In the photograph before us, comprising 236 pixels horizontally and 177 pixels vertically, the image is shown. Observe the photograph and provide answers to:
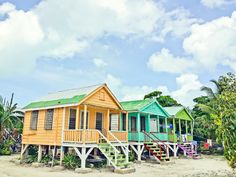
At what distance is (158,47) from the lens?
21.0 metres

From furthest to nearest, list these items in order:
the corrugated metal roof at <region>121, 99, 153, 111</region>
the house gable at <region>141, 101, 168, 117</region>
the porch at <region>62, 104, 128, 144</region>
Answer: the house gable at <region>141, 101, 168, 117</region> < the corrugated metal roof at <region>121, 99, 153, 111</region> < the porch at <region>62, 104, 128, 144</region>

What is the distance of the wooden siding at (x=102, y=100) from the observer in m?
16.9

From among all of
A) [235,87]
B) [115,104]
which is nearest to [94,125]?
[115,104]

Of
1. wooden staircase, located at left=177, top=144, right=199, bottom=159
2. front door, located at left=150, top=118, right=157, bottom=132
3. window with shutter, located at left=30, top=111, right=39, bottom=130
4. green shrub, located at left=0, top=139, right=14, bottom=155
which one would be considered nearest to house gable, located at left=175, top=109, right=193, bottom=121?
front door, located at left=150, top=118, right=157, bottom=132

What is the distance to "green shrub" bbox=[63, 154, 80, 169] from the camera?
15469 mm

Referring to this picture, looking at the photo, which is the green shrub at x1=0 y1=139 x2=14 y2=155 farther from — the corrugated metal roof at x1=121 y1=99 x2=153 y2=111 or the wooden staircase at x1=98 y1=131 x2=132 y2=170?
the wooden staircase at x1=98 y1=131 x2=132 y2=170

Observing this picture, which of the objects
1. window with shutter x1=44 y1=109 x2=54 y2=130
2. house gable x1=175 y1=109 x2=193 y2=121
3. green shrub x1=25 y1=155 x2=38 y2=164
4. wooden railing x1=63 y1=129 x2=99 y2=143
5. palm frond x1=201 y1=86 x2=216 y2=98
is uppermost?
palm frond x1=201 y1=86 x2=216 y2=98

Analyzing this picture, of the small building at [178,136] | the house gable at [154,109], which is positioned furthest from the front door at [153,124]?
the house gable at [154,109]

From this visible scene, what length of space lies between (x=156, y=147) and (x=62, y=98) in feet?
27.5

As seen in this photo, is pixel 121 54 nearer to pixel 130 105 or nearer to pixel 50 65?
pixel 130 105

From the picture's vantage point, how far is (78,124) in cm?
1639

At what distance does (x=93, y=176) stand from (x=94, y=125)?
20.5 ft

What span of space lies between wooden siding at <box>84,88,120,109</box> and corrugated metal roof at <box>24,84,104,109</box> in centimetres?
41

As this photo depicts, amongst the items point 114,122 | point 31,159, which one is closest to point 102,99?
point 114,122
